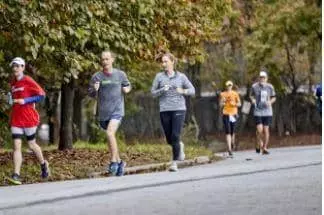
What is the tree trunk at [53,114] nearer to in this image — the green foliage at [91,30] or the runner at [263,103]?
the green foliage at [91,30]

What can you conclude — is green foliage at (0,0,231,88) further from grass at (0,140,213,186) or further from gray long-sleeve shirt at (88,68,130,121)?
grass at (0,140,213,186)

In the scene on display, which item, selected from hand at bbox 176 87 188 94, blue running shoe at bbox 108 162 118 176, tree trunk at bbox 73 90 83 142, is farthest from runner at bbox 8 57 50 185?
tree trunk at bbox 73 90 83 142

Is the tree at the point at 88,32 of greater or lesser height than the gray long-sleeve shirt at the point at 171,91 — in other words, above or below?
above

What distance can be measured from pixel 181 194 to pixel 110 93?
10.0 feet

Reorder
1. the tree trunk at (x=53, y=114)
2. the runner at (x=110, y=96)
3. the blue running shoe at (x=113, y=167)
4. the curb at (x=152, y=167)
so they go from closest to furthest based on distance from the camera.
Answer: the runner at (x=110, y=96), the blue running shoe at (x=113, y=167), the curb at (x=152, y=167), the tree trunk at (x=53, y=114)

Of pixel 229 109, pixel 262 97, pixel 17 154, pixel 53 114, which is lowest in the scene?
pixel 17 154

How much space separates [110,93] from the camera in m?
13.6

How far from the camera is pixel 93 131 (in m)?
30.6

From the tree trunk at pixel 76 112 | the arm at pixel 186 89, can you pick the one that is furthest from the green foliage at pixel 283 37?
the arm at pixel 186 89

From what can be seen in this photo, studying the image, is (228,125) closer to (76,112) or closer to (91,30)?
(91,30)

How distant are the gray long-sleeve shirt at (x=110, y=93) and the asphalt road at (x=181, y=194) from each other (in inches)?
42.2

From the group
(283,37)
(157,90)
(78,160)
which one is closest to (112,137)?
(157,90)

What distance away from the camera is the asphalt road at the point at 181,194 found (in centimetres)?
960

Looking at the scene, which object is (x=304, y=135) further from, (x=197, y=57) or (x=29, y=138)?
(x=29, y=138)
